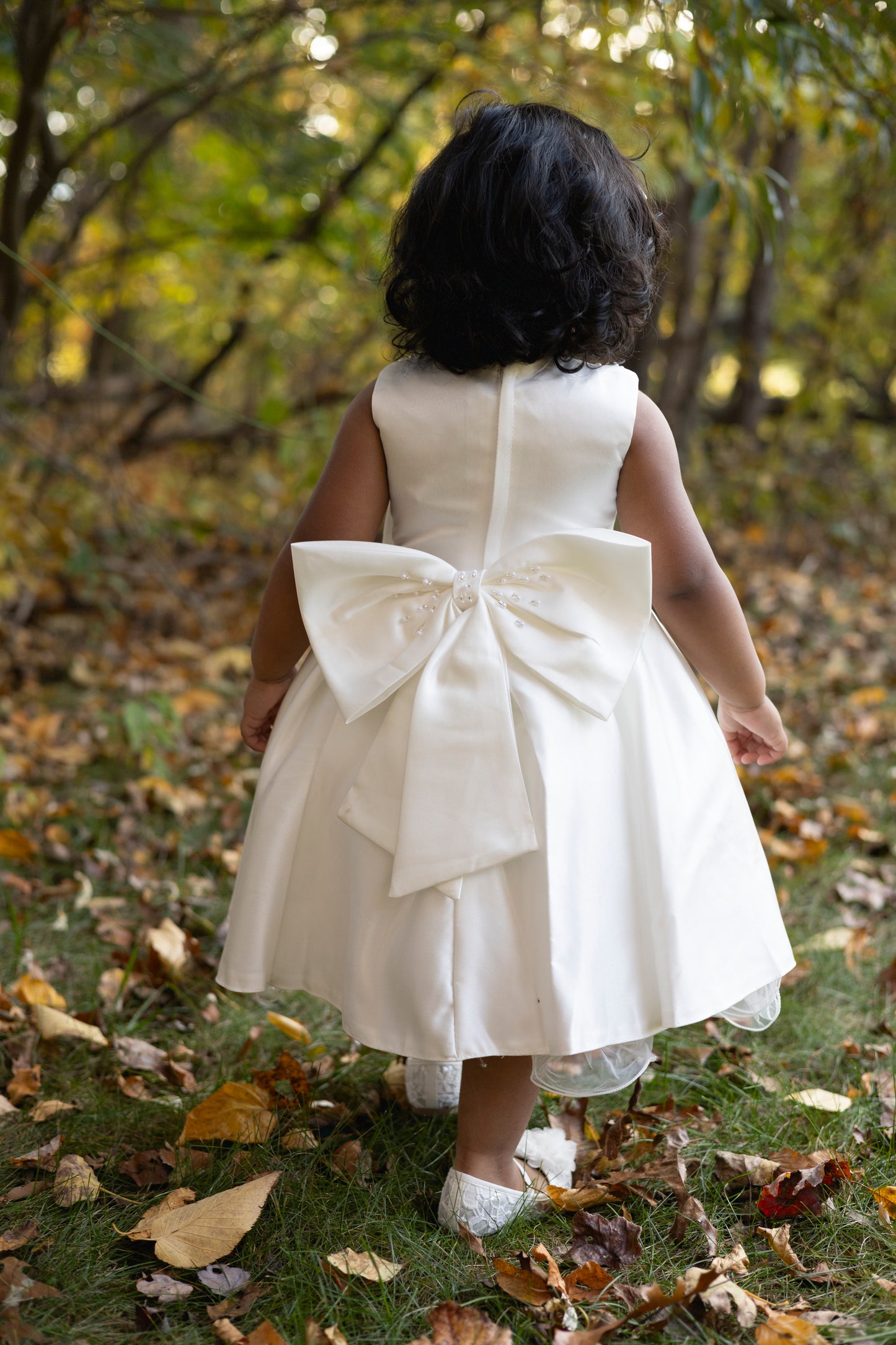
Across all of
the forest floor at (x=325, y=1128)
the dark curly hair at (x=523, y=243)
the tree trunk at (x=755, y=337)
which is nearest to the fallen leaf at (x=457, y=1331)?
the forest floor at (x=325, y=1128)

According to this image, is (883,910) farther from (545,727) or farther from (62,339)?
(62,339)

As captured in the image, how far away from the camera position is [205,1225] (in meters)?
1.46

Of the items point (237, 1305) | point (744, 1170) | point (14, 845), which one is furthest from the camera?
point (14, 845)

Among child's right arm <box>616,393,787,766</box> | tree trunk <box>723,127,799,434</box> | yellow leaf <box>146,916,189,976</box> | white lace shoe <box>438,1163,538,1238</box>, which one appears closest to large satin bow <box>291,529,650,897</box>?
child's right arm <box>616,393,787,766</box>

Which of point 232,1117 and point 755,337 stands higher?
point 755,337

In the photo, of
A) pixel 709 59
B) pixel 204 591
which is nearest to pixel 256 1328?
pixel 709 59

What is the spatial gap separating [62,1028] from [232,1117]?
1.43ft

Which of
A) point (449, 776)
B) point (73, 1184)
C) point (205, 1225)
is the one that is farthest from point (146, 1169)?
point (449, 776)

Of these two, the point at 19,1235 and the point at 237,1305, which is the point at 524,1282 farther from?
the point at 19,1235

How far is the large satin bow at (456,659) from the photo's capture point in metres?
1.39

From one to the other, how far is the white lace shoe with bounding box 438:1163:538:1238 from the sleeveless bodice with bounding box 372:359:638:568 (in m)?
0.85

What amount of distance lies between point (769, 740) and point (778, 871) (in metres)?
1.06

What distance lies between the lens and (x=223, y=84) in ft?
11.3

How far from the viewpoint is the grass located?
4.47ft
